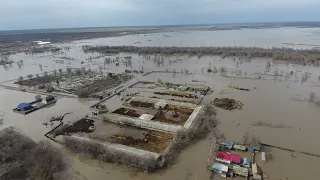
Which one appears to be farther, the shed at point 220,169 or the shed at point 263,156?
the shed at point 263,156

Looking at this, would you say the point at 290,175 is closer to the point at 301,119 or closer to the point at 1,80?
the point at 301,119

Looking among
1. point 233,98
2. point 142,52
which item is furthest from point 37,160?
point 142,52

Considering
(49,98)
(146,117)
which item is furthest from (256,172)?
(49,98)

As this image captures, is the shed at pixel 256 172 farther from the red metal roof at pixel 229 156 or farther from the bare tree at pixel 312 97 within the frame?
the bare tree at pixel 312 97

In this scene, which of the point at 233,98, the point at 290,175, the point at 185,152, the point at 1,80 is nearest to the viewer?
the point at 290,175

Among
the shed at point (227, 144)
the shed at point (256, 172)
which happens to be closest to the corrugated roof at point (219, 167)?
the shed at point (256, 172)

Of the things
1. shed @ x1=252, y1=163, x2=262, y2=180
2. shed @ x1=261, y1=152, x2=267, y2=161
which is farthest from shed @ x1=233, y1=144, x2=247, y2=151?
shed @ x1=252, y1=163, x2=262, y2=180

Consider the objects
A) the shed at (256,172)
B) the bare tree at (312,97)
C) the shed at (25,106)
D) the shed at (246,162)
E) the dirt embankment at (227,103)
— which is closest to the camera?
Result: the shed at (256,172)

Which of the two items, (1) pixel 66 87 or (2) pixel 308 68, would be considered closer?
(1) pixel 66 87
